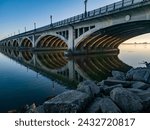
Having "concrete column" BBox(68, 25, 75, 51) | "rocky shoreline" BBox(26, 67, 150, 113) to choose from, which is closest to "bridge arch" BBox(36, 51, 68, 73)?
"concrete column" BBox(68, 25, 75, 51)

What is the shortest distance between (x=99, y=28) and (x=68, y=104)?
18.4 m

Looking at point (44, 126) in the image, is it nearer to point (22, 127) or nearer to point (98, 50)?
point (22, 127)

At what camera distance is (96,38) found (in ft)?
88.7

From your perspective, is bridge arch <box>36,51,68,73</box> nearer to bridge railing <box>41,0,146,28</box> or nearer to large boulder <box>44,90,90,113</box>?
bridge railing <box>41,0,146,28</box>

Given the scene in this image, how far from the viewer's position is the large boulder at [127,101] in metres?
5.55

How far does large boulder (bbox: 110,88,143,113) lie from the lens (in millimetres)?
5551

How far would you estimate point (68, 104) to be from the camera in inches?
203

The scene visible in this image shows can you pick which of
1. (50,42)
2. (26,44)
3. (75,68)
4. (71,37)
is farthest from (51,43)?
(75,68)

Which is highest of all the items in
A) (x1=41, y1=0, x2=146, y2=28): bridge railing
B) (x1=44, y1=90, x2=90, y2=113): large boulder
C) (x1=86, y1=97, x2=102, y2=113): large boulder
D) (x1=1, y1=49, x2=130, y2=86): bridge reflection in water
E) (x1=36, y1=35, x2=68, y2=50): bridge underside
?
(x1=41, y1=0, x2=146, y2=28): bridge railing

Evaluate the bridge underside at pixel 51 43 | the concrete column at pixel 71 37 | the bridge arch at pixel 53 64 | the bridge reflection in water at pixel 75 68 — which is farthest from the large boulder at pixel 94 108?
the bridge underside at pixel 51 43

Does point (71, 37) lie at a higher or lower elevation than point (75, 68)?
higher

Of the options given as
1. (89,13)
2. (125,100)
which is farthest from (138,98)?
(89,13)

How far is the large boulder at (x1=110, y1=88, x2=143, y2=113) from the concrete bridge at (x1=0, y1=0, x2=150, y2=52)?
1258 centimetres

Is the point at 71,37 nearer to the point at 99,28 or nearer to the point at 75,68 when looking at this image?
the point at 99,28
